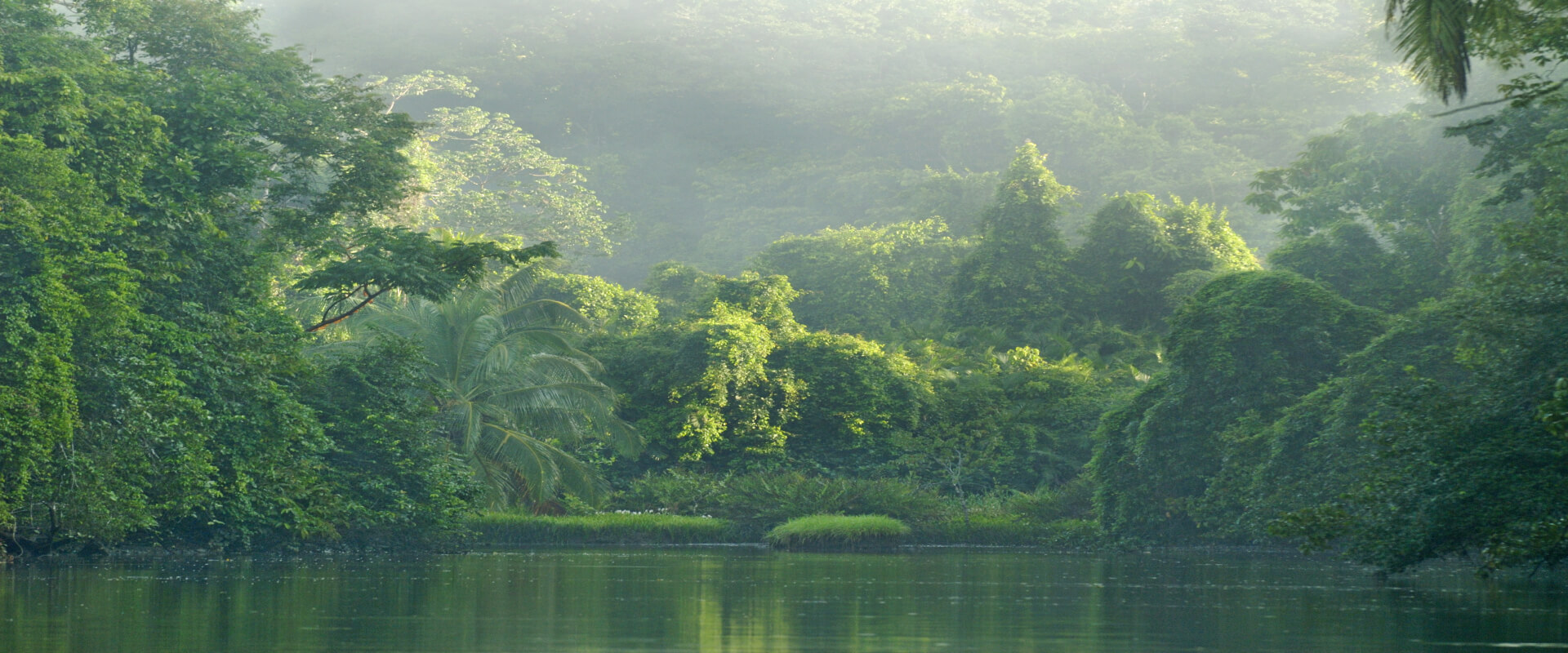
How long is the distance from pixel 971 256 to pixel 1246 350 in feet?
52.6

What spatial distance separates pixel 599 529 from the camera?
26828 millimetres

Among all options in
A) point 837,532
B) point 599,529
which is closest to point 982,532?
point 837,532

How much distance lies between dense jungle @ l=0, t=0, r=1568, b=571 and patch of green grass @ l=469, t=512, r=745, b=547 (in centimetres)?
37

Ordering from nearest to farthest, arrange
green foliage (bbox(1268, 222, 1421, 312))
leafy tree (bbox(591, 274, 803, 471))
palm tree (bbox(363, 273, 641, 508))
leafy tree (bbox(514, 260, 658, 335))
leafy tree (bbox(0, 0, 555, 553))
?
leafy tree (bbox(0, 0, 555, 553))
palm tree (bbox(363, 273, 641, 508))
green foliage (bbox(1268, 222, 1421, 312))
leafy tree (bbox(591, 274, 803, 471))
leafy tree (bbox(514, 260, 658, 335))

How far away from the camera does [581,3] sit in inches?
2886

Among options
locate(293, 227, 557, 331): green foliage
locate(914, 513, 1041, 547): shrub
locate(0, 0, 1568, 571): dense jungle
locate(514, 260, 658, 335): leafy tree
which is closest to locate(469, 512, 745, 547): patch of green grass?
locate(0, 0, 1568, 571): dense jungle

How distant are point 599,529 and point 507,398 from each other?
122 inches

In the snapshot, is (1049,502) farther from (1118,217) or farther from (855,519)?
(1118,217)

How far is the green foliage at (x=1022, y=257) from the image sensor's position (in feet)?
122

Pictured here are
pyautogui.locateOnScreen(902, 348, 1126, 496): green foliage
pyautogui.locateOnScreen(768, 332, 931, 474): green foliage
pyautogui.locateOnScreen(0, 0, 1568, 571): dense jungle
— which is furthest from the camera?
pyautogui.locateOnScreen(768, 332, 931, 474): green foliage

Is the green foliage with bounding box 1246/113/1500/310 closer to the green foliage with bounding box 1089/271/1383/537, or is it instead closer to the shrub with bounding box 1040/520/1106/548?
the green foliage with bounding box 1089/271/1383/537

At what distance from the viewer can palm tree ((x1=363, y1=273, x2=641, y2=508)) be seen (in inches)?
1024

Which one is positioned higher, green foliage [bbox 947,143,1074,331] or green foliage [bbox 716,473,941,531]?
green foliage [bbox 947,143,1074,331]

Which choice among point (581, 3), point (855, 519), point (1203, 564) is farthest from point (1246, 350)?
point (581, 3)
